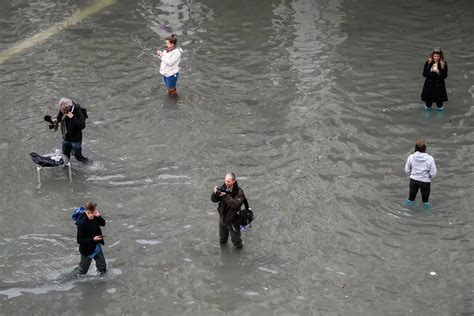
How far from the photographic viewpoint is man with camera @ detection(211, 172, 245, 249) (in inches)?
460

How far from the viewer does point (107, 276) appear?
11906 millimetres

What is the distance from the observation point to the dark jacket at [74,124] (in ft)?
47.6

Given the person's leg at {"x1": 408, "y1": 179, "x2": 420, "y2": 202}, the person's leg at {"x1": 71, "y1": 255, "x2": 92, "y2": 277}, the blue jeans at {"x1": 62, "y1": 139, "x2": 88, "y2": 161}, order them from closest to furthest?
the person's leg at {"x1": 71, "y1": 255, "x2": 92, "y2": 277} → the person's leg at {"x1": 408, "y1": 179, "x2": 420, "y2": 202} → the blue jeans at {"x1": 62, "y1": 139, "x2": 88, "y2": 161}

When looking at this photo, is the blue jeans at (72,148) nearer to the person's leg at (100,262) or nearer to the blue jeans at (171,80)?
the blue jeans at (171,80)

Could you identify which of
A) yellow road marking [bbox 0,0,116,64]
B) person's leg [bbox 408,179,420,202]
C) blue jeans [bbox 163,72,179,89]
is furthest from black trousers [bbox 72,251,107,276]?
yellow road marking [bbox 0,0,116,64]

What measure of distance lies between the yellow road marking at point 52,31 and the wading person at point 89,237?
1073 cm

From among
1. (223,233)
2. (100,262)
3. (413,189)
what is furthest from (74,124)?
(413,189)

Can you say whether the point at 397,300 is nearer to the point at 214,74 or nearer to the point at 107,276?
the point at 107,276

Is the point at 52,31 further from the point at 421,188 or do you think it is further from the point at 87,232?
the point at 421,188

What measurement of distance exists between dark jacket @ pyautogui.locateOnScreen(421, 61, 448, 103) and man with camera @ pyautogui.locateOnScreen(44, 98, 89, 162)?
7586 mm

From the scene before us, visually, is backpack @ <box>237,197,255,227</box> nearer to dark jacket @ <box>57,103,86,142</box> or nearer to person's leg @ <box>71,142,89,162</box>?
dark jacket @ <box>57,103,86,142</box>

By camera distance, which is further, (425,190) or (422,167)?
(425,190)

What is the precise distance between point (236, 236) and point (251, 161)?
10.9ft

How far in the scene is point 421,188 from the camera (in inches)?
518
